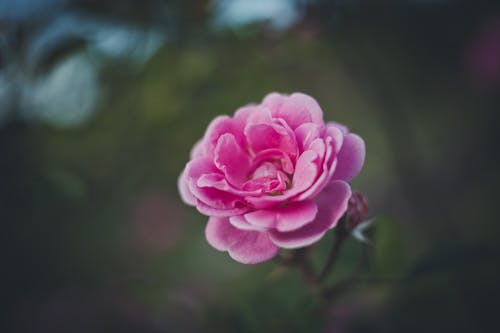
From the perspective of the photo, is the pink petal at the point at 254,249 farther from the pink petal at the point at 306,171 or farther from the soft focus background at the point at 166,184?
the soft focus background at the point at 166,184

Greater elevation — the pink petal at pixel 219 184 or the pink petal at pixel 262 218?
the pink petal at pixel 219 184

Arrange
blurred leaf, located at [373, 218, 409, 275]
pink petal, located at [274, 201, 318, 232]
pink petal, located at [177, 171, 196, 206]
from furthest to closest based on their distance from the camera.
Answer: blurred leaf, located at [373, 218, 409, 275] → pink petal, located at [177, 171, 196, 206] → pink petal, located at [274, 201, 318, 232]

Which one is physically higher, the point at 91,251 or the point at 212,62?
the point at 212,62

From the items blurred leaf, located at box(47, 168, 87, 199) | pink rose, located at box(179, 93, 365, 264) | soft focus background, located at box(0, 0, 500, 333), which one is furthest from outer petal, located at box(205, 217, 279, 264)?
blurred leaf, located at box(47, 168, 87, 199)

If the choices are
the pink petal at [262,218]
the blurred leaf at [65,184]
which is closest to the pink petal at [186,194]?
the pink petal at [262,218]

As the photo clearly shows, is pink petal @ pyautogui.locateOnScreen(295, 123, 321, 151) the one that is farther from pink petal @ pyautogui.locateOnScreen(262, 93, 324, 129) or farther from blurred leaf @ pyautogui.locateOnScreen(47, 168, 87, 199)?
blurred leaf @ pyautogui.locateOnScreen(47, 168, 87, 199)

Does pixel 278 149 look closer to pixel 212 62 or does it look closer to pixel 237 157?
pixel 237 157

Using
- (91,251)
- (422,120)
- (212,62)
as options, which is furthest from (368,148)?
(91,251)
